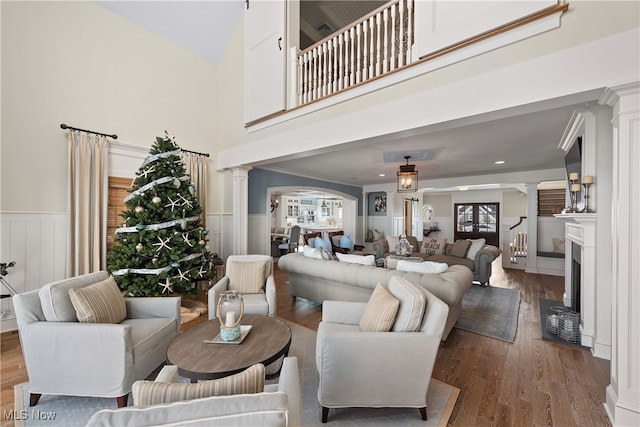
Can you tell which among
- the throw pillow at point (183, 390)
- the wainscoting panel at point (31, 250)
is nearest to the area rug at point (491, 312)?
the throw pillow at point (183, 390)

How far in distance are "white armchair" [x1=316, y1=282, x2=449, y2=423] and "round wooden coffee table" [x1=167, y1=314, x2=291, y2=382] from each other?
1.18 ft

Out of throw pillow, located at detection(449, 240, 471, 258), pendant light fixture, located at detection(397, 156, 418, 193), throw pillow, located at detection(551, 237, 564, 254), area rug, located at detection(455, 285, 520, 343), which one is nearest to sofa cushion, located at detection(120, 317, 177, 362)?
area rug, located at detection(455, 285, 520, 343)

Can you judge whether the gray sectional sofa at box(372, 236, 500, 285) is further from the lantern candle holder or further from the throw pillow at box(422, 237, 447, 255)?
the lantern candle holder

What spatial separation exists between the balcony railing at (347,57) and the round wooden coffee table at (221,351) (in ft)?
8.74

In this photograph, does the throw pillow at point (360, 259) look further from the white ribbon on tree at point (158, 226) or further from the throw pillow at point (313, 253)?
the white ribbon on tree at point (158, 226)

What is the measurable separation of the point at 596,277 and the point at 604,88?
1852mm

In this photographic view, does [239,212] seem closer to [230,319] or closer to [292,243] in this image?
→ [230,319]

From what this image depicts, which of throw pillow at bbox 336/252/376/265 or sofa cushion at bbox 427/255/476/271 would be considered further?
sofa cushion at bbox 427/255/476/271

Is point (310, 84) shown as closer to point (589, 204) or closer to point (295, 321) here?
point (295, 321)

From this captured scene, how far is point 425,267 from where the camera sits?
2.93 meters

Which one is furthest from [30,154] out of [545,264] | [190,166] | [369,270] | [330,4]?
[545,264]

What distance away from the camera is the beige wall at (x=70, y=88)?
2936 mm

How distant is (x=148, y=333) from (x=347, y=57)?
3432mm

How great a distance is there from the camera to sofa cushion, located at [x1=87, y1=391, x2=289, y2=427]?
2.20 ft
